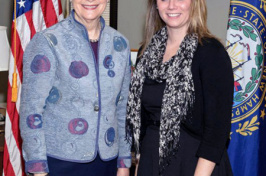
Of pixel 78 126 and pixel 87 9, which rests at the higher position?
pixel 87 9

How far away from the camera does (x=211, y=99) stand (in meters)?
1.63

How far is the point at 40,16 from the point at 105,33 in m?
1.04

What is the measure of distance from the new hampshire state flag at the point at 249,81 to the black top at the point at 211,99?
1.12 m

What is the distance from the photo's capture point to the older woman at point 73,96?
160 cm

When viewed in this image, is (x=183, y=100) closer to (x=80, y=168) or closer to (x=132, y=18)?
(x=80, y=168)

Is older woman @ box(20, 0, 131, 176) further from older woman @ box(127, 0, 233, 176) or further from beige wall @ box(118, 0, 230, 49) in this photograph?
beige wall @ box(118, 0, 230, 49)

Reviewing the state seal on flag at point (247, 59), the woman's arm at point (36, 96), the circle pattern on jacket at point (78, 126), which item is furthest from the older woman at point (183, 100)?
the state seal on flag at point (247, 59)

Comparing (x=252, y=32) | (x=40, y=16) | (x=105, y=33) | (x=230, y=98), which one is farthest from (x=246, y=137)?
(x=40, y=16)

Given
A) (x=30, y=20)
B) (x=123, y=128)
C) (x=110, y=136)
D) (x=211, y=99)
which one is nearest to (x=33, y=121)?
(x=110, y=136)

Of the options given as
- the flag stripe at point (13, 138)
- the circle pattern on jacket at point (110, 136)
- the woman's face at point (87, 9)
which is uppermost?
the woman's face at point (87, 9)

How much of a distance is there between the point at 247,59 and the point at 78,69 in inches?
58.1

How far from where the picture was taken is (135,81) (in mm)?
1867

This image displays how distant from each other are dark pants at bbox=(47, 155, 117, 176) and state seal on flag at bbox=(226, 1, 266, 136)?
1.27 meters

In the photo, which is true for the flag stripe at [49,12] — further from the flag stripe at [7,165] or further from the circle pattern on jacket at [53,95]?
the circle pattern on jacket at [53,95]
